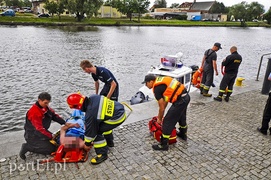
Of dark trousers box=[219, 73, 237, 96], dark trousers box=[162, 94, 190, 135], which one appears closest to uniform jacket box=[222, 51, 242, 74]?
dark trousers box=[219, 73, 237, 96]

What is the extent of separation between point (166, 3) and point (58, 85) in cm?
15735

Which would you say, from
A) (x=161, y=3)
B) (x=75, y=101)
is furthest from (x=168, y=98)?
(x=161, y=3)

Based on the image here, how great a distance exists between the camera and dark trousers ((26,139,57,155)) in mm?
4570

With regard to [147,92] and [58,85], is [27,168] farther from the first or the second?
[58,85]

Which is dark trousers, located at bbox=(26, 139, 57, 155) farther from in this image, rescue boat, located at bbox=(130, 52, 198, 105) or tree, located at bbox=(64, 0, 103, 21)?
tree, located at bbox=(64, 0, 103, 21)

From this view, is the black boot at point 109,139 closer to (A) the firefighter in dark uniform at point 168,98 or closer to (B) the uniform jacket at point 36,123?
(A) the firefighter in dark uniform at point 168,98

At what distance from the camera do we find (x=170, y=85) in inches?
189

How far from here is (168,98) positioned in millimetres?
4828

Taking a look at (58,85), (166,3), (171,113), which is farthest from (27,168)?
(166,3)

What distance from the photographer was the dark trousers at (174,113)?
5.00 metres

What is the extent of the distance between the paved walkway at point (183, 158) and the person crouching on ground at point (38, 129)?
0.78 feet

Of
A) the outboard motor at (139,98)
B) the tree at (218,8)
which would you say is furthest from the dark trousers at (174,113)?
the tree at (218,8)

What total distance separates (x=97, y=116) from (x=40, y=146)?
1349 mm

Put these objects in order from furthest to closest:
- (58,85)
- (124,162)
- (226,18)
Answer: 1. (226,18)
2. (58,85)
3. (124,162)
